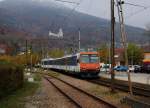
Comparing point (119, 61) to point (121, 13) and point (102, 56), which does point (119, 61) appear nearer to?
point (102, 56)

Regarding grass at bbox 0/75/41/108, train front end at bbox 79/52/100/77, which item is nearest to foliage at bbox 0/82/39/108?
grass at bbox 0/75/41/108

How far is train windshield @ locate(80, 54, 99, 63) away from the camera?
176 feet

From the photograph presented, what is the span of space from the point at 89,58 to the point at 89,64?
36.8 inches

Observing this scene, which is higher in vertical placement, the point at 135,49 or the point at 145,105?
the point at 135,49

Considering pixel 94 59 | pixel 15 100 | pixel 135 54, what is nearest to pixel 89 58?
pixel 94 59

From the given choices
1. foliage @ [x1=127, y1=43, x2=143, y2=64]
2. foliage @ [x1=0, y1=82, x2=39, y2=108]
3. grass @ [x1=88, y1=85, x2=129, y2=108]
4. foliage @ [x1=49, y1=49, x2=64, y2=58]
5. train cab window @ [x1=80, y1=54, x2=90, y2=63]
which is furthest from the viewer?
foliage @ [x1=49, y1=49, x2=64, y2=58]

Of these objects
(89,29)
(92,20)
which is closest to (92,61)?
(89,29)

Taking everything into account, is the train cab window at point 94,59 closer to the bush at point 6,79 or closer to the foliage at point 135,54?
the bush at point 6,79

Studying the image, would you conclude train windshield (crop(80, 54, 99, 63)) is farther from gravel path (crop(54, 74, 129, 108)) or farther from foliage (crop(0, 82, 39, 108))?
foliage (crop(0, 82, 39, 108))

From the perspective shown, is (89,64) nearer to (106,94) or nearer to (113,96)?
(106,94)

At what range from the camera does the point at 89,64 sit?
53.6m

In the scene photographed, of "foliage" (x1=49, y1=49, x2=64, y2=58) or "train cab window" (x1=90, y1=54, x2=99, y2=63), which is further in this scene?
"foliage" (x1=49, y1=49, x2=64, y2=58)

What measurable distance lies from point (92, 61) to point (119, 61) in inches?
3749

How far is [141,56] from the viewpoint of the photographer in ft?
450
